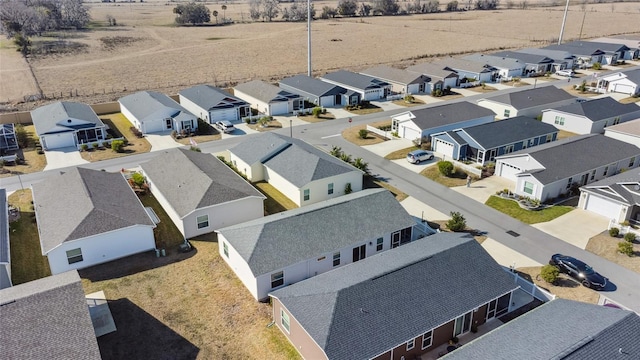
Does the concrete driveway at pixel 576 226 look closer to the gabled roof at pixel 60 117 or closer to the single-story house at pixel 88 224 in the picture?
the single-story house at pixel 88 224

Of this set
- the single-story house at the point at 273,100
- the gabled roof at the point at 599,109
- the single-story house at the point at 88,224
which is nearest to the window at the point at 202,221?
the single-story house at the point at 88,224

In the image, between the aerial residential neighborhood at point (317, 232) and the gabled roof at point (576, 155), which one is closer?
the aerial residential neighborhood at point (317, 232)

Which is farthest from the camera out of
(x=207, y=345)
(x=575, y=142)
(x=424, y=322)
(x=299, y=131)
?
(x=299, y=131)

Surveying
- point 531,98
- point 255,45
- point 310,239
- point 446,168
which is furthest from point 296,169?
point 255,45

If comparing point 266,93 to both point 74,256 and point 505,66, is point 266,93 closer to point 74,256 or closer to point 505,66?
point 74,256

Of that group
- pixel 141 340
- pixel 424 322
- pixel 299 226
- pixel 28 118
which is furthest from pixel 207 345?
pixel 28 118

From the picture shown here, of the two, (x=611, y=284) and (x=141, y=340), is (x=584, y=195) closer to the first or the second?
(x=611, y=284)

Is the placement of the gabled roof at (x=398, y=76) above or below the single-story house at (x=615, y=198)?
above
